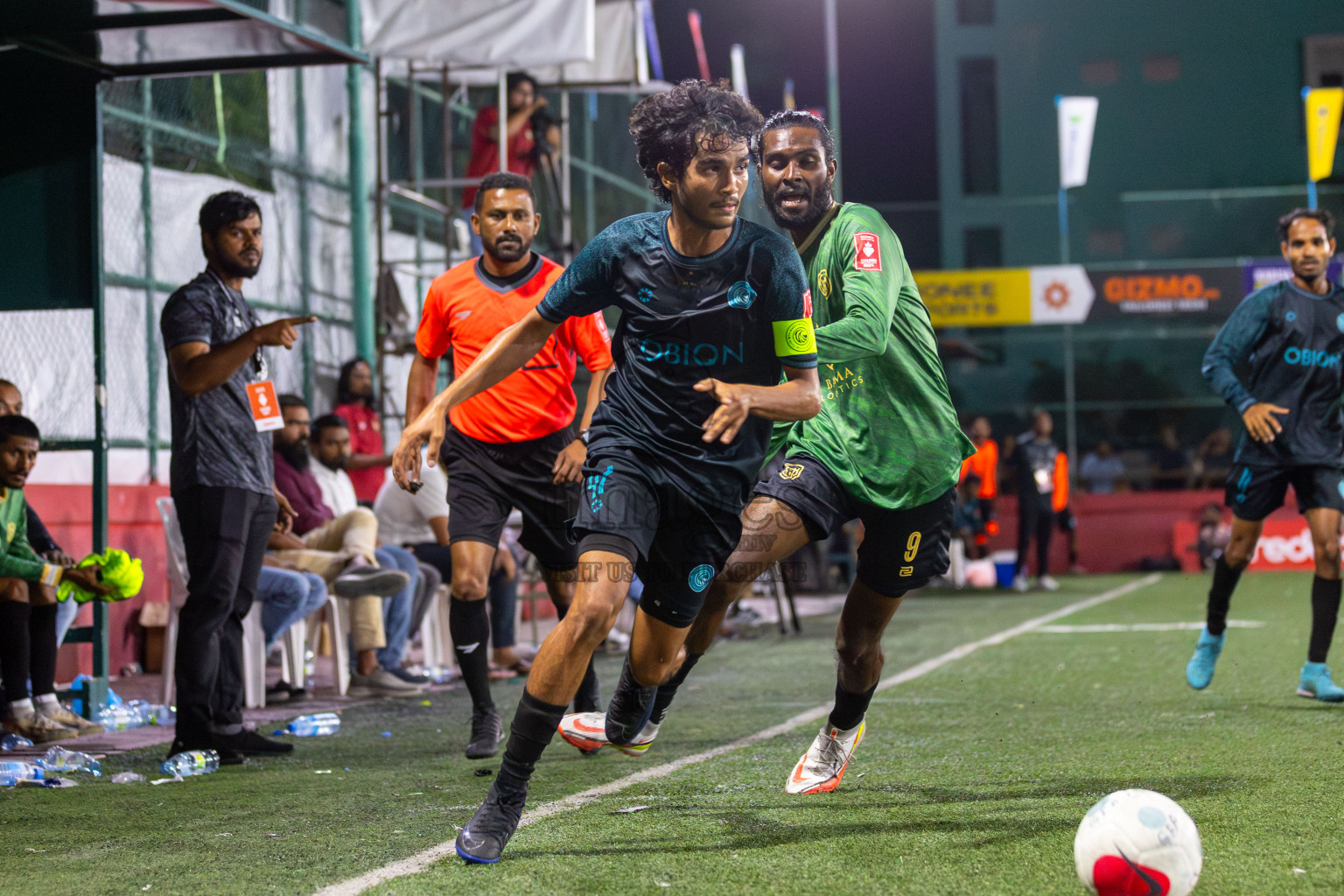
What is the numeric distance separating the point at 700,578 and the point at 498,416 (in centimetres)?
209

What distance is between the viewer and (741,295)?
398 centimetres

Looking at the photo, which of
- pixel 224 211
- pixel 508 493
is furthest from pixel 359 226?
pixel 508 493

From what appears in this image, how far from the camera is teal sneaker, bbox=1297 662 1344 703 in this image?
6684 mm

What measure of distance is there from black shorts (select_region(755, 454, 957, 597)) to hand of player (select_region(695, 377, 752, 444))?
107 cm

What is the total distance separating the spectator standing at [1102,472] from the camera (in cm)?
2689

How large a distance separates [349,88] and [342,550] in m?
6.75

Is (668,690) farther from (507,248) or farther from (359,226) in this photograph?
(359,226)

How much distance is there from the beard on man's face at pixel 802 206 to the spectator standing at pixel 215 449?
6.45ft

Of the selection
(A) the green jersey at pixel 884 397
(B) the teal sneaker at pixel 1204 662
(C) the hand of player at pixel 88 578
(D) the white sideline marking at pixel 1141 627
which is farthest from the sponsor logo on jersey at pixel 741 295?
(D) the white sideline marking at pixel 1141 627

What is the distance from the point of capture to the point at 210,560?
19.0 ft

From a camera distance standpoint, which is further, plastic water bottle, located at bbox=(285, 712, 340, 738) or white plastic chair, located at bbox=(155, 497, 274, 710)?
white plastic chair, located at bbox=(155, 497, 274, 710)

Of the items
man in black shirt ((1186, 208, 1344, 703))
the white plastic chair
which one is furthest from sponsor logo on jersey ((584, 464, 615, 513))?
the white plastic chair

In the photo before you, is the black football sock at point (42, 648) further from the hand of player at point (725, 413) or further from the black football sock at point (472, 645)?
the hand of player at point (725, 413)

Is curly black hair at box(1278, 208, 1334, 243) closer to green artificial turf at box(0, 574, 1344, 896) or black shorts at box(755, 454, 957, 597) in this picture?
green artificial turf at box(0, 574, 1344, 896)
